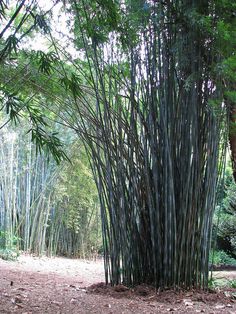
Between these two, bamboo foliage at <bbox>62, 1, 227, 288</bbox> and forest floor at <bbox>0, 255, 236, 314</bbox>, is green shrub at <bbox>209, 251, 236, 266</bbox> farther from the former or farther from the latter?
bamboo foliage at <bbox>62, 1, 227, 288</bbox>

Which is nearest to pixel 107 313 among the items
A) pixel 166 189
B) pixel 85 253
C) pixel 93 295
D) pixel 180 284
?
pixel 93 295

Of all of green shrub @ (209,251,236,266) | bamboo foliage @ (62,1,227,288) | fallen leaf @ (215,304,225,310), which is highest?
bamboo foliage @ (62,1,227,288)

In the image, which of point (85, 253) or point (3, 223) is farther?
point (85, 253)

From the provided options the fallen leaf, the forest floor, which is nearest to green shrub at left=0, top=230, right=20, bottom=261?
the forest floor

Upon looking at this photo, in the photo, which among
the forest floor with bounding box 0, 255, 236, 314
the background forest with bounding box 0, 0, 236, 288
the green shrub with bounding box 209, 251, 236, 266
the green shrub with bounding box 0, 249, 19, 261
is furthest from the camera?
the green shrub with bounding box 209, 251, 236, 266

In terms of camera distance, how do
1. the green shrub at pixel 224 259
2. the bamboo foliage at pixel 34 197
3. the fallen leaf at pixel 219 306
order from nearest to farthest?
the fallen leaf at pixel 219 306, the bamboo foliage at pixel 34 197, the green shrub at pixel 224 259

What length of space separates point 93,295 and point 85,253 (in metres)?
5.53

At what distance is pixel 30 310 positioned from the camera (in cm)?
211

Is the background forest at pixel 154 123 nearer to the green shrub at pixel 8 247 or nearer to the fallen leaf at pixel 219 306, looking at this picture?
the fallen leaf at pixel 219 306

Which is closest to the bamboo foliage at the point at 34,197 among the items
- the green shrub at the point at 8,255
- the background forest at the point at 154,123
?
the green shrub at the point at 8,255

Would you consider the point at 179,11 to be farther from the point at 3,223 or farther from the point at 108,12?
the point at 3,223

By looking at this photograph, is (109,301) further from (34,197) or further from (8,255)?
(34,197)

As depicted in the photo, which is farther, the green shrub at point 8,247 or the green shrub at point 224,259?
the green shrub at point 224,259

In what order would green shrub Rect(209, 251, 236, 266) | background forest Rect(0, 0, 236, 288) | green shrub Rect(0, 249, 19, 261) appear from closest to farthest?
background forest Rect(0, 0, 236, 288), green shrub Rect(0, 249, 19, 261), green shrub Rect(209, 251, 236, 266)
